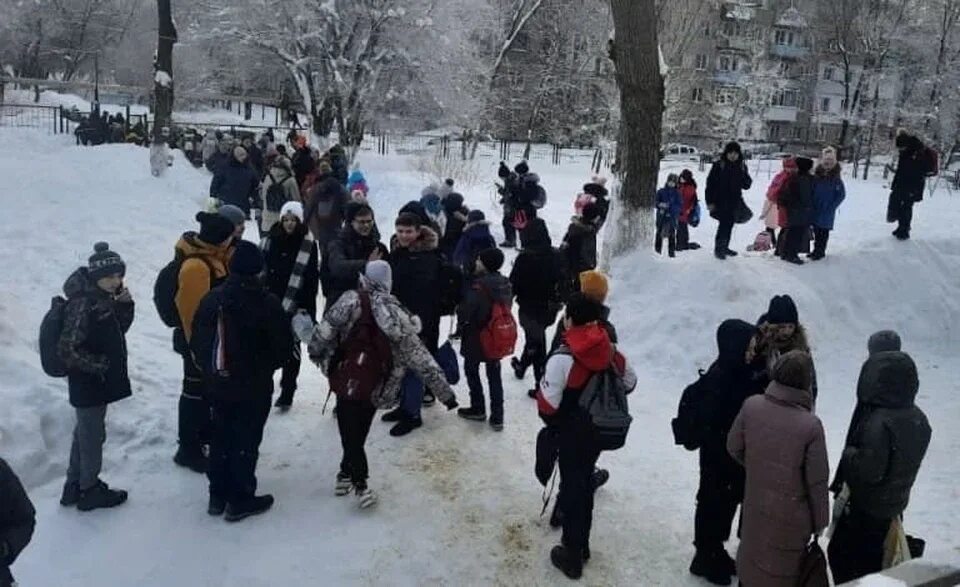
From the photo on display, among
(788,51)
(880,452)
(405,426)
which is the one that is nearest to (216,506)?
(405,426)

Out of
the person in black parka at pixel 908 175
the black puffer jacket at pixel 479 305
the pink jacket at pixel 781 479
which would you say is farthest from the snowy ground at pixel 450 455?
the pink jacket at pixel 781 479

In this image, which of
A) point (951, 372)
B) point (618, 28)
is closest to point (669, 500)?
point (951, 372)

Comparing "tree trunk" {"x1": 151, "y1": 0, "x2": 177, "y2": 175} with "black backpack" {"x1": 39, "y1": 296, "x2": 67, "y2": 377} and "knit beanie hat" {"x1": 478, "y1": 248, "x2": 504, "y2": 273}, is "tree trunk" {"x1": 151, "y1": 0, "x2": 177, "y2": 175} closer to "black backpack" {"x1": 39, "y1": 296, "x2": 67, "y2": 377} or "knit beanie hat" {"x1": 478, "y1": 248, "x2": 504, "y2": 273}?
"knit beanie hat" {"x1": 478, "y1": 248, "x2": 504, "y2": 273}

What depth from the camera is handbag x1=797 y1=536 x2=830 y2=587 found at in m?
3.80

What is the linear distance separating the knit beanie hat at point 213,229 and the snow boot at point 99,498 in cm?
170

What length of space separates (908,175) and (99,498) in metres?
9.78

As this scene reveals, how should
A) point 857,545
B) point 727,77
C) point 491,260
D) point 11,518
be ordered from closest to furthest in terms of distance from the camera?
point 11,518 < point 857,545 < point 491,260 < point 727,77

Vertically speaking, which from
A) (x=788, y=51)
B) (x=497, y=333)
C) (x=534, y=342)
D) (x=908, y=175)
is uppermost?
(x=788, y=51)

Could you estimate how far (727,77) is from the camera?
48562 mm

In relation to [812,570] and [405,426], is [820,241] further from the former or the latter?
[812,570]

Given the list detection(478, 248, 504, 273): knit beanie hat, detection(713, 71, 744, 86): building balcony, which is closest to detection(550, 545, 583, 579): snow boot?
detection(478, 248, 504, 273): knit beanie hat

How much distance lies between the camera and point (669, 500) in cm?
573

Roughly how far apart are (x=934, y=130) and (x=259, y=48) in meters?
30.6

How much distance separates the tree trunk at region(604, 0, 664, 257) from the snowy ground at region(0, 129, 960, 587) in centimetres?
56
